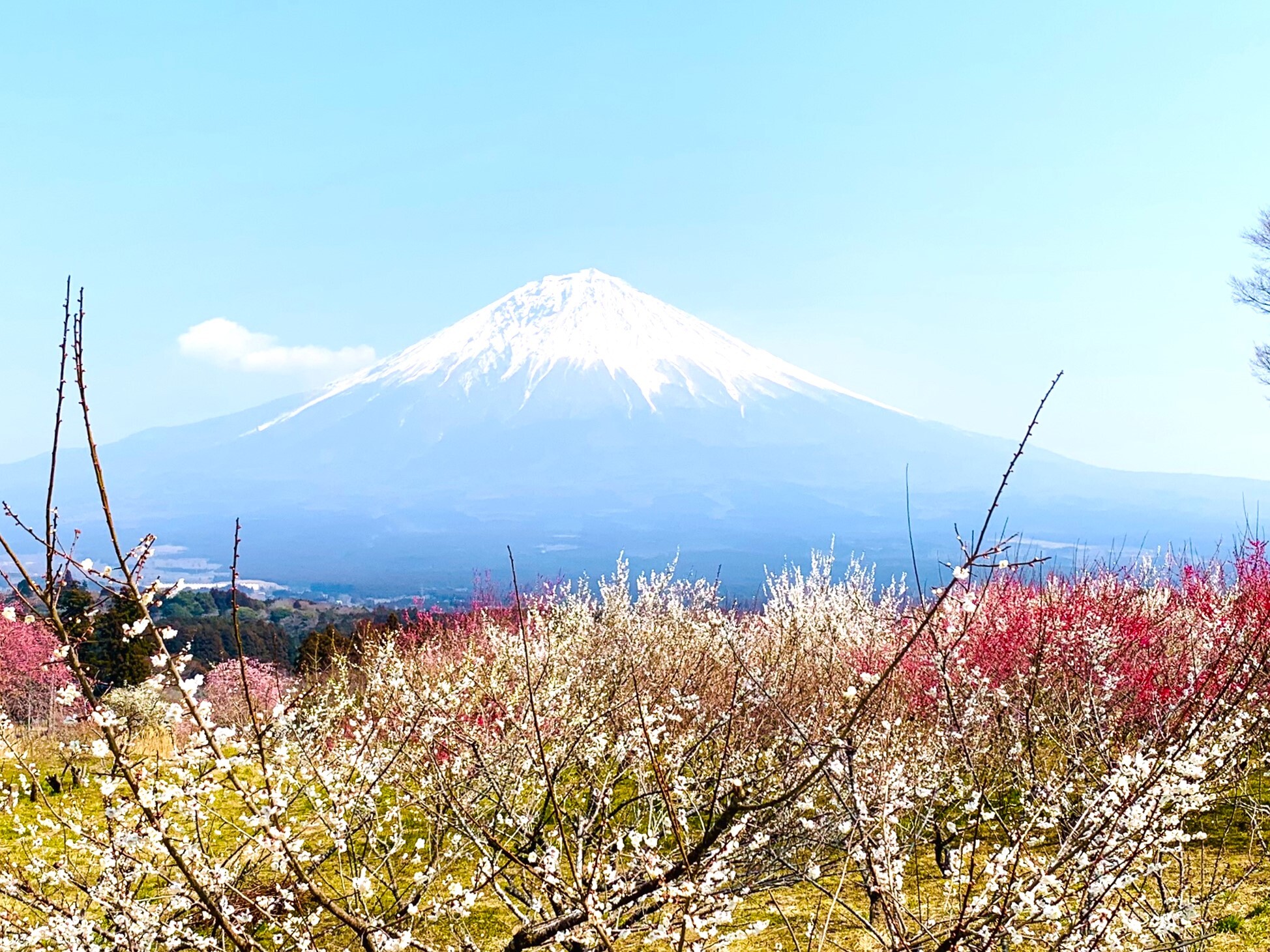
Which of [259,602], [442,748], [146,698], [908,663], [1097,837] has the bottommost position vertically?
[259,602]

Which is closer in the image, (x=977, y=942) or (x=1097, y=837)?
(x=977, y=942)

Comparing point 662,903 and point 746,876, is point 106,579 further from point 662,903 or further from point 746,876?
point 746,876

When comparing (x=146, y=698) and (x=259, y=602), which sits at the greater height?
(x=146, y=698)

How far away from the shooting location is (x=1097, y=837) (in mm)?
2848

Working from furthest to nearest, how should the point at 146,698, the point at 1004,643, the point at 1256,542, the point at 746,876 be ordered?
1. the point at 146,698
2. the point at 1004,643
3. the point at 1256,542
4. the point at 746,876

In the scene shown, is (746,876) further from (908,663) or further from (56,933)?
(908,663)

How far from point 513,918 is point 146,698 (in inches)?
311

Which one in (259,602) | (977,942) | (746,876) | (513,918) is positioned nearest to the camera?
(977,942)

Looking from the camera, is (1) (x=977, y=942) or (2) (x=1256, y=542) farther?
(2) (x=1256, y=542)

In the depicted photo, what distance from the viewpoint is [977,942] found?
2.59 metres

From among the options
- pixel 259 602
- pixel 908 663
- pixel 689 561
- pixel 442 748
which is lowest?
pixel 689 561

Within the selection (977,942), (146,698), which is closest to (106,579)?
(977,942)

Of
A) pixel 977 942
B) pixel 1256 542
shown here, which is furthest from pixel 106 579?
pixel 1256 542

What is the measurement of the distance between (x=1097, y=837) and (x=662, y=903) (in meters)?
1.38
